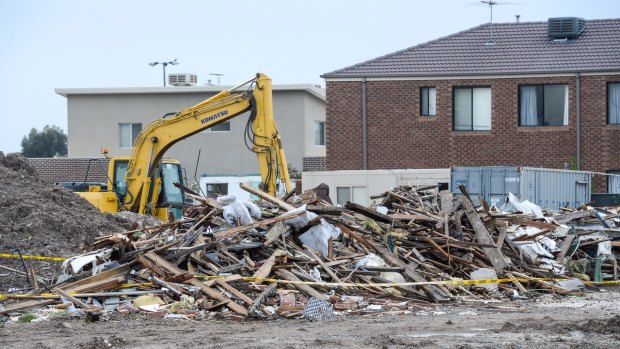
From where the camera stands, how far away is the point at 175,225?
63.3ft

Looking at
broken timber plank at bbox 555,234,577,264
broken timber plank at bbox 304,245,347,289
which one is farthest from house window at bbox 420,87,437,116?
broken timber plank at bbox 304,245,347,289

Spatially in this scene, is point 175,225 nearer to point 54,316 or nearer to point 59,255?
→ point 59,255

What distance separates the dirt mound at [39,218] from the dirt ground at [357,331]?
462cm

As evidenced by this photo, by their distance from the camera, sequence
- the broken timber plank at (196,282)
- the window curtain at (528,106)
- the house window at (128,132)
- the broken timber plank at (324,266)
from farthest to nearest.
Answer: the house window at (128,132) → the window curtain at (528,106) → the broken timber plank at (324,266) → the broken timber plank at (196,282)

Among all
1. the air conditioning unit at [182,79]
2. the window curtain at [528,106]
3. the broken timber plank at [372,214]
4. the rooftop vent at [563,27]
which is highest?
the rooftop vent at [563,27]

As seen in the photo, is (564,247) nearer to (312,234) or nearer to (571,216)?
(571,216)

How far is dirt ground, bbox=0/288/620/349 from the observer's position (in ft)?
40.7

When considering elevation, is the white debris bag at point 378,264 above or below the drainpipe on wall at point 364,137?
below

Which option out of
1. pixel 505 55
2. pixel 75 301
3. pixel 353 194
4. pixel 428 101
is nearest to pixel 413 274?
pixel 75 301

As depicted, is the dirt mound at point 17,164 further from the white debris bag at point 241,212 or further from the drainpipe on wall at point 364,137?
the drainpipe on wall at point 364,137

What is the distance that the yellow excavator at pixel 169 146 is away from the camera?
25766 mm

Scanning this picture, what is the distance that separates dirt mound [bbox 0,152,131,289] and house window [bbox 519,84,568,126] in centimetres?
1923

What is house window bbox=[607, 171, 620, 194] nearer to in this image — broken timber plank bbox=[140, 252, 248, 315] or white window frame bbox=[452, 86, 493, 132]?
white window frame bbox=[452, 86, 493, 132]

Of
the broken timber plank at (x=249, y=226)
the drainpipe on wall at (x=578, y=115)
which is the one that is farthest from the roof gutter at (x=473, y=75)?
the broken timber plank at (x=249, y=226)
